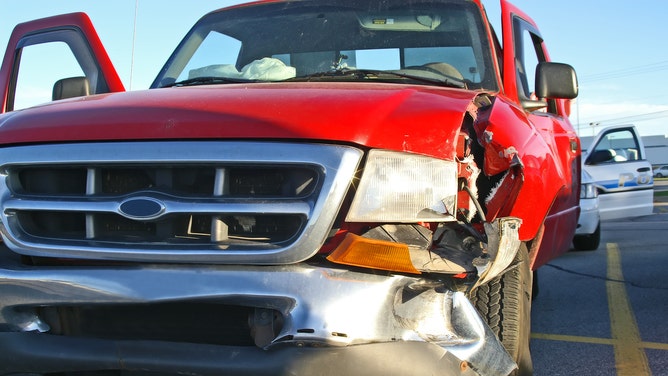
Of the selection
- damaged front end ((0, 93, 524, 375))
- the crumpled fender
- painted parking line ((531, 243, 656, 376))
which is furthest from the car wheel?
damaged front end ((0, 93, 524, 375))

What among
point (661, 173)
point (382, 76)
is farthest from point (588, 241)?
point (661, 173)

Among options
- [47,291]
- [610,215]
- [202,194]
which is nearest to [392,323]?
[202,194]

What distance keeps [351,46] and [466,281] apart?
6.70 ft

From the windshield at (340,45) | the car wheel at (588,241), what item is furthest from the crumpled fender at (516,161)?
the car wheel at (588,241)

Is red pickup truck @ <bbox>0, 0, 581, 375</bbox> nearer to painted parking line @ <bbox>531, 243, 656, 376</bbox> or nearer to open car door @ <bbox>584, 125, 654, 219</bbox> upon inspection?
painted parking line @ <bbox>531, 243, 656, 376</bbox>

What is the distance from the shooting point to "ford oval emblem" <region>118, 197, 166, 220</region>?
2.38 metres

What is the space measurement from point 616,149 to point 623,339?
267 inches

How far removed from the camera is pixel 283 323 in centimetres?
220

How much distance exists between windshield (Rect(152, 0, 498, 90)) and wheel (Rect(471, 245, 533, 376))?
1.21 m

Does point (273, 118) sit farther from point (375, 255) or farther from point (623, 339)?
point (623, 339)

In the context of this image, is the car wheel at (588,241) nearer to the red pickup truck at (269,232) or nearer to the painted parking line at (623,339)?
the painted parking line at (623,339)

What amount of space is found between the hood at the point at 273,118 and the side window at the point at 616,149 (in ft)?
27.1

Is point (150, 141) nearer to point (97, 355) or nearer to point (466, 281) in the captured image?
point (97, 355)

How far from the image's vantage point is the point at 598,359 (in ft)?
13.8
